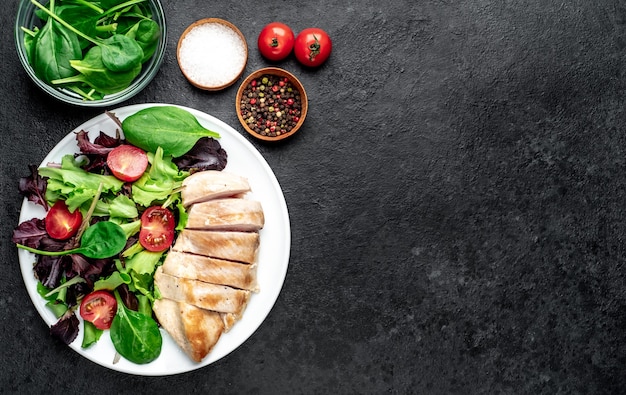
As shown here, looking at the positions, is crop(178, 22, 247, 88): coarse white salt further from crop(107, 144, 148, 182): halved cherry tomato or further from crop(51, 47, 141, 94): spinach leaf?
crop(107, 144, 148, 182): halved cherry tomato

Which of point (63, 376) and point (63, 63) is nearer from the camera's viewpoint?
point (63, 63)

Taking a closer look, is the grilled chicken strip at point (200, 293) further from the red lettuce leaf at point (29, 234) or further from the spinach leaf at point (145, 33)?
the spinach leaf at point (145, 33)

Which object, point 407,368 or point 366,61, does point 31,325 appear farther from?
point 366,61

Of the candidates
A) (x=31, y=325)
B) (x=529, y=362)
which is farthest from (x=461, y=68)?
(x=31, y=325)

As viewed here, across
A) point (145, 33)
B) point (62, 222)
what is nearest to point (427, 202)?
point (145, 33)

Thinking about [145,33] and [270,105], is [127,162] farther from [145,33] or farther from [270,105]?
[270,105]

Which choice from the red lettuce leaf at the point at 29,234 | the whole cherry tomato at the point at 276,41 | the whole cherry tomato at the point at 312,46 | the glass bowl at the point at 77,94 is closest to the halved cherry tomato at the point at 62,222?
the red lettuce leaf at the point at 29,234
